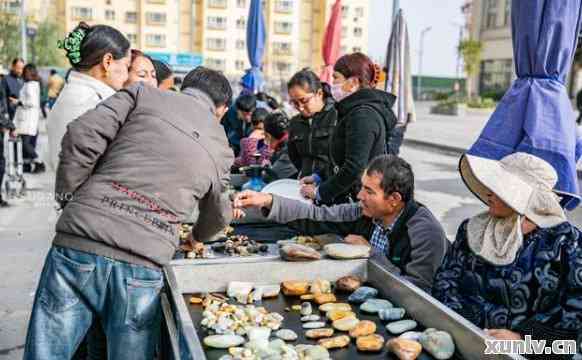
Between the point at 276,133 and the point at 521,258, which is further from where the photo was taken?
the point at 276,133

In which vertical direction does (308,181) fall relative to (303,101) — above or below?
below

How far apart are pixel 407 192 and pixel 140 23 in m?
54.9

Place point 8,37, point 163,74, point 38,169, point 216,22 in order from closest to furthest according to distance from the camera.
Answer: point 163,74
point 38,169
point 8,37
point 216,22

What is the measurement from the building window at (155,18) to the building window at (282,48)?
1104 centimetres

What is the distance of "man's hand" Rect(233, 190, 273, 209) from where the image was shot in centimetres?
253

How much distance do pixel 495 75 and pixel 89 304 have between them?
40.1m

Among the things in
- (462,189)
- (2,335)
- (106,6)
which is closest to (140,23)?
(106,6)

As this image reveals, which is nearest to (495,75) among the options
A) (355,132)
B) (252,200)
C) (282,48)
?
(282,48)

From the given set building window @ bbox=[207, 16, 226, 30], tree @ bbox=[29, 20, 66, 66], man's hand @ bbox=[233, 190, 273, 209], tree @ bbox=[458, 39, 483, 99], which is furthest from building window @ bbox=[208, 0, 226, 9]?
man's hand @ bbox=[233, 190, 273, 209]

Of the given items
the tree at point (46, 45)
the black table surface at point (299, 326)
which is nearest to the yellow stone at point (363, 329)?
the black table surface at point (299, 326)

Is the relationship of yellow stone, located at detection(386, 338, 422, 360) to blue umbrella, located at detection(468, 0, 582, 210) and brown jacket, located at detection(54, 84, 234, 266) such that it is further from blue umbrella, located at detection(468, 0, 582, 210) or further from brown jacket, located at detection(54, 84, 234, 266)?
blue umbrella, located at detection(468, 0, 582, 210)

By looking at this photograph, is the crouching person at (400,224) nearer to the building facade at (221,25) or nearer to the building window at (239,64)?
the building facade at (221,25)

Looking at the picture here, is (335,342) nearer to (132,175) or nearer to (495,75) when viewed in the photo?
(132,175)

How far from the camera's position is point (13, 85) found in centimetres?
861
